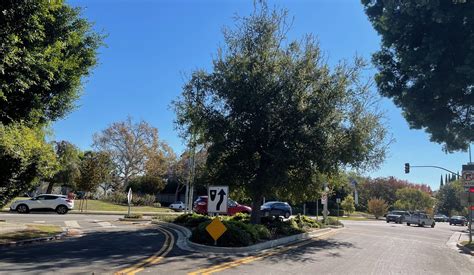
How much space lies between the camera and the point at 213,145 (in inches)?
820

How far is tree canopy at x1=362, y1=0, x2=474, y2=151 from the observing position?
509 inches

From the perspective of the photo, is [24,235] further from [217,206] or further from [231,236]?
[231,236]

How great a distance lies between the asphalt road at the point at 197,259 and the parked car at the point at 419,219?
97.8 feet

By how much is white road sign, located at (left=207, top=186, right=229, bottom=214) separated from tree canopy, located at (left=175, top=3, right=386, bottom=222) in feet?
17.6

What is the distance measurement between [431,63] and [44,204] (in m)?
29.3

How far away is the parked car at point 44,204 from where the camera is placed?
31.5 metres

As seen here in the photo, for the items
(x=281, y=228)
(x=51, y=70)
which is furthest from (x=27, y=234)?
(x=281, y=228)

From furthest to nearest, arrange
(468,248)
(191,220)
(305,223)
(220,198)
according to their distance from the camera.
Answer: (305,223) < (191,220) < (468,248) < (220,198)

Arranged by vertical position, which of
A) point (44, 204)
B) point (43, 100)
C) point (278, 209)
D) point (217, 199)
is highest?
point (43, 100)

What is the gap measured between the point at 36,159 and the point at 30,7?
29.1 feet

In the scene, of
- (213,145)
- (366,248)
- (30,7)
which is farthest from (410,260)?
(30,7)

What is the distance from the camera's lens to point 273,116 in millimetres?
20203

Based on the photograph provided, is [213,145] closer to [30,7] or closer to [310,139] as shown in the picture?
[310,139]

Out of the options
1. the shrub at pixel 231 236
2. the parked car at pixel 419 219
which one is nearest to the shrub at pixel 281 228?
the shrub at pixel 231 236
